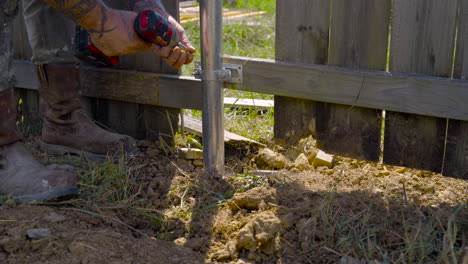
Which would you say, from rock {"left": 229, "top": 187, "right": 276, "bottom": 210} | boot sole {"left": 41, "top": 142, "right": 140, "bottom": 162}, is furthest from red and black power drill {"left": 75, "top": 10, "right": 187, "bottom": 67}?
rock {"left": 229, "top": 187, "right": 276, "bottom": 210}

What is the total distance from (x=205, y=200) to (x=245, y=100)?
1.36 meters

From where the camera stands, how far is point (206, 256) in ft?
6.64

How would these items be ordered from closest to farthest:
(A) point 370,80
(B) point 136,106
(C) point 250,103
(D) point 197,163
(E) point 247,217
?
1. (E) point 247,217
2. (A) point 370,80
3. (D) point 197,163
4. (B) point 136,106
5. (C) point 250,103

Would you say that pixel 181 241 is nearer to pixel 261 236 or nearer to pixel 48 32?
pixel 261 236

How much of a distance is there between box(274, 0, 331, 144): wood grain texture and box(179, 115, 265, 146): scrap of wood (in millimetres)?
259

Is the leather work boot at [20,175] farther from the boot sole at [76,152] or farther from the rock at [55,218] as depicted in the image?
the boot sole at [76,152]

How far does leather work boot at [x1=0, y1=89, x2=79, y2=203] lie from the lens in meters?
2.33

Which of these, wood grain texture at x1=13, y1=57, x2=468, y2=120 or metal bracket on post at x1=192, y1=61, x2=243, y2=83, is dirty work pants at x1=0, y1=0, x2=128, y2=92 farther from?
metal bracket on post at x1=192, y1=61, x2=243, y2=83

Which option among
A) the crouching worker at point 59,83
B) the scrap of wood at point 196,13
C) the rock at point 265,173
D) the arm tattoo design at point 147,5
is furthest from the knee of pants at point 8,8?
the scrap of wood at point 196,13

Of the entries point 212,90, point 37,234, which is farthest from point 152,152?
point 37,234

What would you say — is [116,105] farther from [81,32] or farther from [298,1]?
[298,1]

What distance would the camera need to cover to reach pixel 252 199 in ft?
7.48

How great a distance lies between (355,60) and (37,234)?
1566 millimetres

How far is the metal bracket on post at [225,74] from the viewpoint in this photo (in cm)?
263
